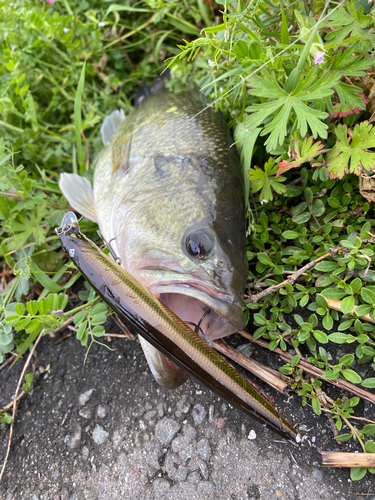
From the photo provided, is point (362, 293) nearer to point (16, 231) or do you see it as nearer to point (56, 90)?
point (16, 231)

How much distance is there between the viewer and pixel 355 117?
1.94m

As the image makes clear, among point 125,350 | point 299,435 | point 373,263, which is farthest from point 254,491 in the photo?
point 373,263

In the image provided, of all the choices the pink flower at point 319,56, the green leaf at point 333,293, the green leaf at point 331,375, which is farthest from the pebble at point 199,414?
the pink flower at point 319,56

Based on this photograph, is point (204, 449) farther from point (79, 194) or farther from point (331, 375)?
point (79, 194)

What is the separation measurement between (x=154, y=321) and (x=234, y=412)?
911mm

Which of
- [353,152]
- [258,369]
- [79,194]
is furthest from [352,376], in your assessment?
[79,194]

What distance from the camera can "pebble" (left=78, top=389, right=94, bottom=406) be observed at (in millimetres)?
2236

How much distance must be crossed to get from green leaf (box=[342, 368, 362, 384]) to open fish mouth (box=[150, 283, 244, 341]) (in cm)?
59

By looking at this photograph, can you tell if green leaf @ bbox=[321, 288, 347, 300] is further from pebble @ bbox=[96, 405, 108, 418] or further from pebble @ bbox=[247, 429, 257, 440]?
pebble @ bbox=[96, 405, 108, 418]

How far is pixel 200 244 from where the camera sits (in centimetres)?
182

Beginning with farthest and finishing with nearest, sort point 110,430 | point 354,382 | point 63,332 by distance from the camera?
point 63,332, point 110,430, point 354,382

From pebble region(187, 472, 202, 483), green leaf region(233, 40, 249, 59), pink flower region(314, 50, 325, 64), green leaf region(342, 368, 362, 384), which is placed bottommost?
pebble region(187, 472, 202, 483)

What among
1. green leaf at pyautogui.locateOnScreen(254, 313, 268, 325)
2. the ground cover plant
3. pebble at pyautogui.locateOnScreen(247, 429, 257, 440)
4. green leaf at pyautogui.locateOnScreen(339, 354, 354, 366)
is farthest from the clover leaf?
pebble at pyautogui.locateOnScreen(247, 429, 257, 440)

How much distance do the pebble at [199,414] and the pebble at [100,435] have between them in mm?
549
